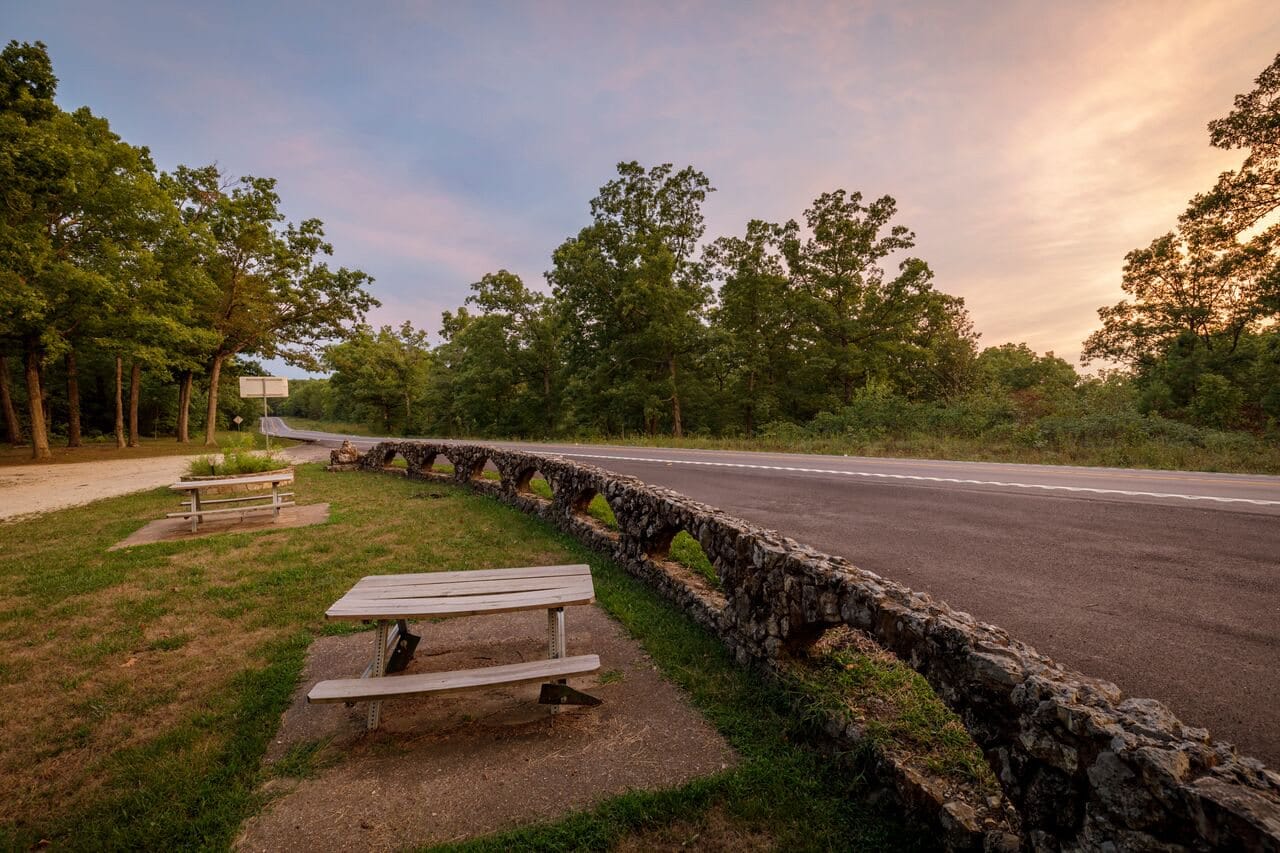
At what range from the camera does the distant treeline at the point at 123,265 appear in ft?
46.8

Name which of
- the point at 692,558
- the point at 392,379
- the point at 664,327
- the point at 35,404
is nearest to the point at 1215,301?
the point at 664,327

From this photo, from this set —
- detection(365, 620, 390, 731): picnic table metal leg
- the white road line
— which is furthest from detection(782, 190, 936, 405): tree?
detection(365, 620, 390, 731): picnic table metal leg

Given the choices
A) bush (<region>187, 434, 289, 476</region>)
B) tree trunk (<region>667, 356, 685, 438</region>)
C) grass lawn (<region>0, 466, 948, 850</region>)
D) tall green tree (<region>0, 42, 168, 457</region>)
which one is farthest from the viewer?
tree trunk (<region>667, 356, 685, 438</region>)

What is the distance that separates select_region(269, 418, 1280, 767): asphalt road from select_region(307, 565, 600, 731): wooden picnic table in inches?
125

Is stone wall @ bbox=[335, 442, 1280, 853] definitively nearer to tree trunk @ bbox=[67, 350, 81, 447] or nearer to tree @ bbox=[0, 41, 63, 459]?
tree @ bbox=[0, 41, 63, 459]

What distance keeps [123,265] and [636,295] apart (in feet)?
70.0

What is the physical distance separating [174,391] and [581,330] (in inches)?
1402

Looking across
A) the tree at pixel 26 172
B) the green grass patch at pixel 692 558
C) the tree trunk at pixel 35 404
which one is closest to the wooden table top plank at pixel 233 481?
the green grass patch at pixel 692 558

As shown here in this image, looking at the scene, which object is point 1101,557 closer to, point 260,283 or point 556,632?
point 556,632

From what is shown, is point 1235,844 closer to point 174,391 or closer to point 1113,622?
point 1113,622

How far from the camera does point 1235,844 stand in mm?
1224

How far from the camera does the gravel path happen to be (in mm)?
10211

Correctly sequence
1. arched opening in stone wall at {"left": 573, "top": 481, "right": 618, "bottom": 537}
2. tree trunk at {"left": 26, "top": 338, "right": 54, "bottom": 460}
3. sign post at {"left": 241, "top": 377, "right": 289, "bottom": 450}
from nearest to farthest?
1. arched opening in stone wall at {"left": 573, "top": 481, "right": 618, "bottom": 537}
2. sign post at {"left": 241, "top": 377, "right": 289, "bottom": 450}
3. tree trunk at {"left": 26, "top": 338, "right": 54, "bottom": 460}

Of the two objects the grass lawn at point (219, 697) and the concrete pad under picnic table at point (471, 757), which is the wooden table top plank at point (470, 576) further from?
the grass lawn at point (219, 697)
